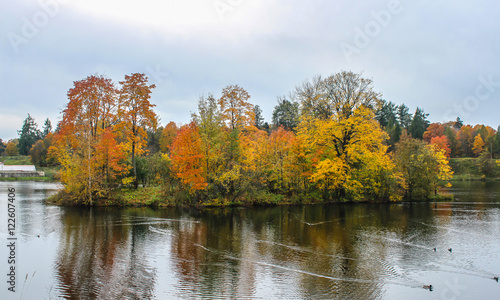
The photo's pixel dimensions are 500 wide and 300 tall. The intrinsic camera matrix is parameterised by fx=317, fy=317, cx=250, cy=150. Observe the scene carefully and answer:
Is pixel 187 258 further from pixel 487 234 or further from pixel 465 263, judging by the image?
pixel 487 234

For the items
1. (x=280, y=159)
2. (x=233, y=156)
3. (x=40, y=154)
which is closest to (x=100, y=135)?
(x=233, y=156)

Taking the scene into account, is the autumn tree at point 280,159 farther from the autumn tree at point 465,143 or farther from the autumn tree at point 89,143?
the autumn tree at point 465,143

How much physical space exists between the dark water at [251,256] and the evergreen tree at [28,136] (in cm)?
9698

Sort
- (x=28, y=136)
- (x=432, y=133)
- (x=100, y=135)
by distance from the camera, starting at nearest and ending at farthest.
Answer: (x=100, y=135) → (x=432, y=133) → (x=28, y=136)

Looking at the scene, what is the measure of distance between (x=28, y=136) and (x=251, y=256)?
118m

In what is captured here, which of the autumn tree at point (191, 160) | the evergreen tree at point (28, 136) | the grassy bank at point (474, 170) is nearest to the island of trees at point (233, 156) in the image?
the autumn tree at point (191, 160)

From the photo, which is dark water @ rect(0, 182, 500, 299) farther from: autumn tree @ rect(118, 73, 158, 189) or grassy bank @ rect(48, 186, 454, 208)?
autumn tree @ rect(118, 73, 158, 189)

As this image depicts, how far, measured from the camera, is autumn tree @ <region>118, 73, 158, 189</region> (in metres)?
32.2

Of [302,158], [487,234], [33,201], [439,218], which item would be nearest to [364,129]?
[302,158]

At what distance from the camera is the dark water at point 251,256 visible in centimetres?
1043

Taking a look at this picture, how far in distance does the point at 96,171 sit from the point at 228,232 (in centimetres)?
1692

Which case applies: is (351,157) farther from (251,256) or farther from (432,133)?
(432,133)

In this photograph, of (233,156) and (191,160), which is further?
(233,156)

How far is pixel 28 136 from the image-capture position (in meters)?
106
